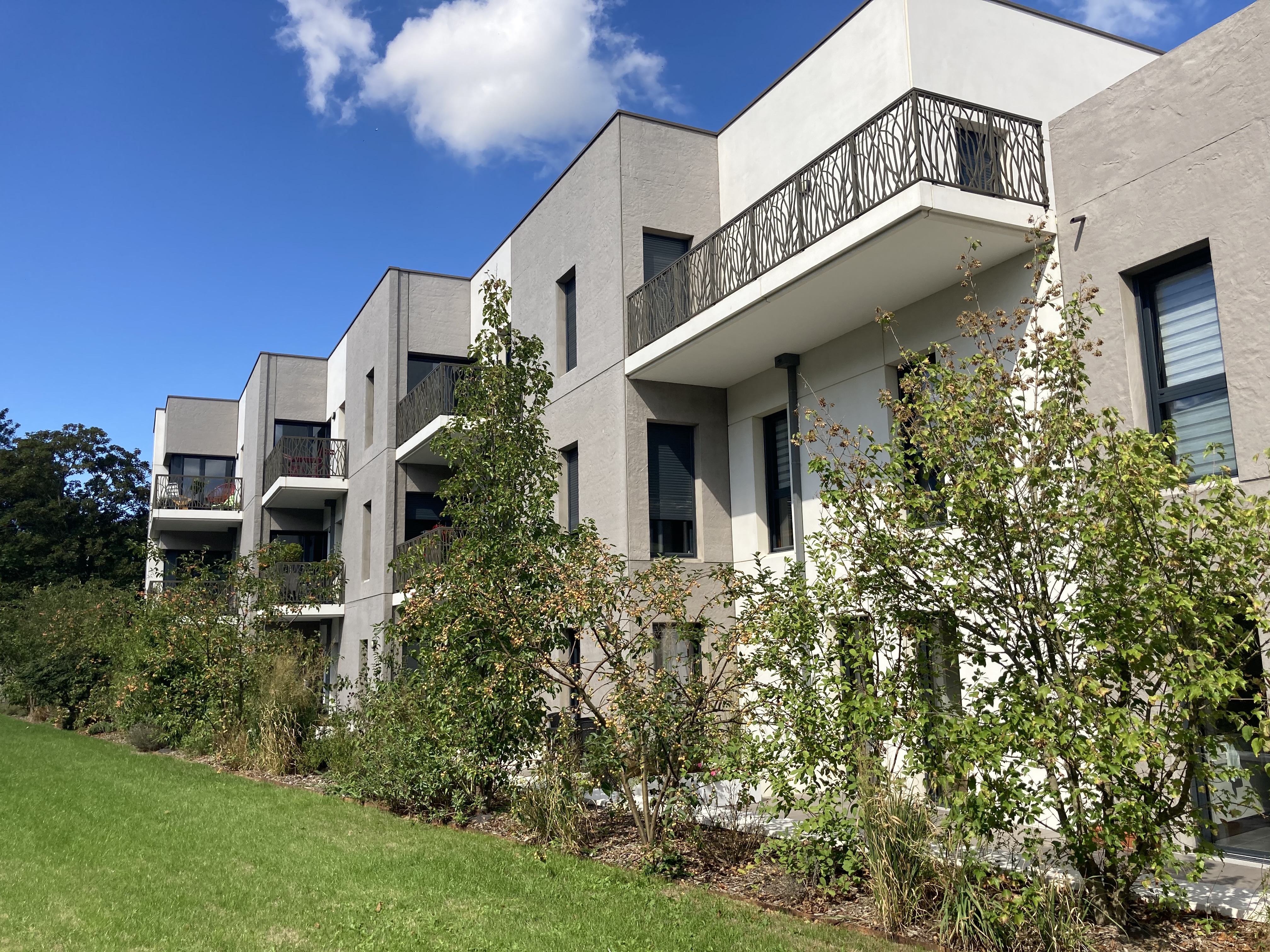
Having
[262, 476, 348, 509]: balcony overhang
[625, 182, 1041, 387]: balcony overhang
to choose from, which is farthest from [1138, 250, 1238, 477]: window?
[262, 476, 348, 509]: balcony overhang

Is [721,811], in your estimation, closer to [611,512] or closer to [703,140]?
[611,512]

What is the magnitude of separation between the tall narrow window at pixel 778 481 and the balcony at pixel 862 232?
49.3 inches

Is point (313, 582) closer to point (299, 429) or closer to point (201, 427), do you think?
point (299, 429)

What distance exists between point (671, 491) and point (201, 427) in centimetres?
2660

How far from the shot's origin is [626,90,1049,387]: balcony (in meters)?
9.22

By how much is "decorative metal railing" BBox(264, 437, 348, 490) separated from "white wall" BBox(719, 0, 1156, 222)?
16.3 m

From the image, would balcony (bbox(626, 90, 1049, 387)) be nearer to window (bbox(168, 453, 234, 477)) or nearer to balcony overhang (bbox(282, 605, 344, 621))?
balcony overhang (bbox(282, 605, 344, 621))

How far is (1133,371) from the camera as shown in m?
8.40

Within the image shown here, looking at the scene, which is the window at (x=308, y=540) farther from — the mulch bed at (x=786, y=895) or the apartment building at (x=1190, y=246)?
the apartment building at (x=1190, y=246)

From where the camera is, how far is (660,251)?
1437cm

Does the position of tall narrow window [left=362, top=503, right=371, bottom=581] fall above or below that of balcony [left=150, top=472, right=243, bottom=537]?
below

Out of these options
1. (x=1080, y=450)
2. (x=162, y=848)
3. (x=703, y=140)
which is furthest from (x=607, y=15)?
(x=162, y=848)

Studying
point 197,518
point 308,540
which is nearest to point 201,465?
→ point 197,518

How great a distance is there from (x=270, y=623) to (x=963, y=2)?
53.3 feet
